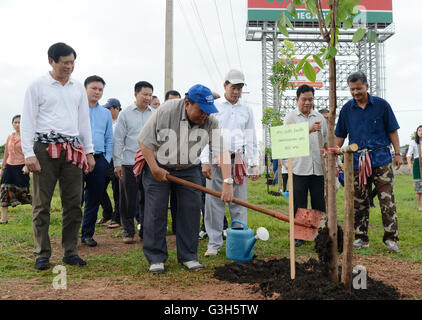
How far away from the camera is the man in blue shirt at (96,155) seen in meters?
4.82

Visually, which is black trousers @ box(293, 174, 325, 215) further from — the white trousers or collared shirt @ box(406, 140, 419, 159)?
collared shirt @ box(406, 140, 419, 159)

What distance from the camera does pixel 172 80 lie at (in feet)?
30.8

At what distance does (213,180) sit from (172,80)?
549 cm

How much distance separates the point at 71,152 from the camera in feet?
12.3

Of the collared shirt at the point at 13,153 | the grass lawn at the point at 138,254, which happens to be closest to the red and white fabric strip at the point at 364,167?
the grass lawn at the point at 138,254

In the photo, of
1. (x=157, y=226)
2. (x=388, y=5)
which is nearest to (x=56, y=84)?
(x=157, y=226)

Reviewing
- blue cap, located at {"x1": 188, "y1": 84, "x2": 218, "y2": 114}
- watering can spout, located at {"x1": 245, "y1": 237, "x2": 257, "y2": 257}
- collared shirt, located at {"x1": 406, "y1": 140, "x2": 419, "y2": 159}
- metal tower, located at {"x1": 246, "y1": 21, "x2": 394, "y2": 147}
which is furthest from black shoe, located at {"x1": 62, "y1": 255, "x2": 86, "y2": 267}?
metal tower, located at {"x1": 246, "y1": 21, "x2": 394, "y2": 147}

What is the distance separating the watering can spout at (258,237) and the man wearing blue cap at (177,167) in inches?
15.4

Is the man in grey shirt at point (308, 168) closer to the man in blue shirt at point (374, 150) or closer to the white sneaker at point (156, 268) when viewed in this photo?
the man in blue shirt at point (374, 150)

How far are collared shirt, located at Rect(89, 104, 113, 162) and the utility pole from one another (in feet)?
14.1

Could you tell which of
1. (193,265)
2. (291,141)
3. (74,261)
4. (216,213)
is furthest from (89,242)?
(291,141)

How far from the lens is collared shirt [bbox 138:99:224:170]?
141 inches
